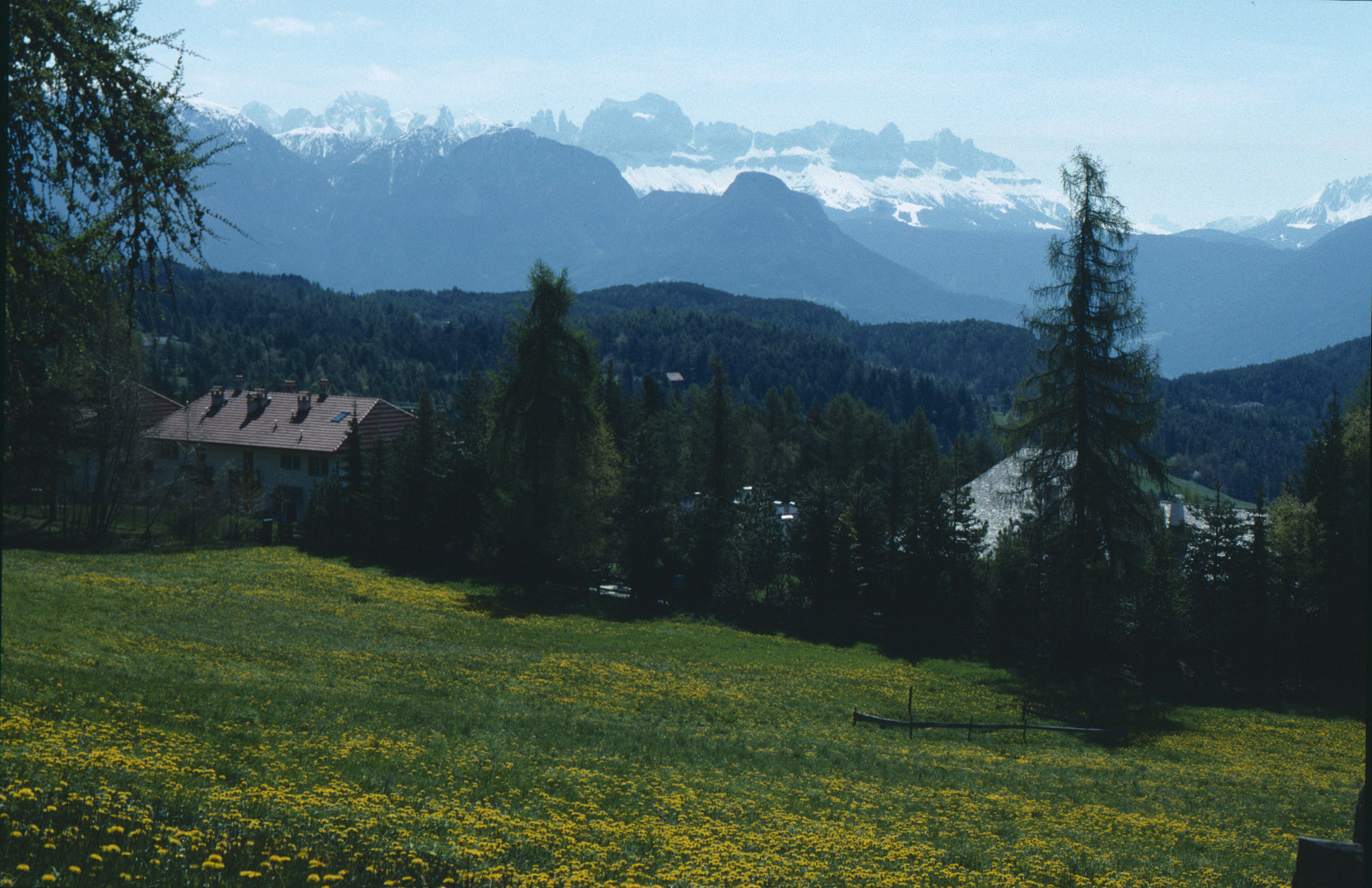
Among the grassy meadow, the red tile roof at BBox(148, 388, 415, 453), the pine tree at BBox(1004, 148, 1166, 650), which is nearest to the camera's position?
the grassy meadow

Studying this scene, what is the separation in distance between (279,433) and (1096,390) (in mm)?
65285

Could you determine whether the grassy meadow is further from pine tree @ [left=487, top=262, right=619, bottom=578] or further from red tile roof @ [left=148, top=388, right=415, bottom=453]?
red tile roof @ [left=148, top=388, right=415, bottom=453]

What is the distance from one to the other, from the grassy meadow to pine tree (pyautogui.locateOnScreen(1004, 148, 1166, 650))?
7.46 m

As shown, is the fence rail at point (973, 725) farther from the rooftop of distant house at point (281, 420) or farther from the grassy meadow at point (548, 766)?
the rooftop of distant house at point (281, 420)

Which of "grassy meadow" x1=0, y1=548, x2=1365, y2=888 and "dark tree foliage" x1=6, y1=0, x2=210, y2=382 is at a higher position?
"dark tree foliage" x1=6, y1=0, x2=210, y2=382

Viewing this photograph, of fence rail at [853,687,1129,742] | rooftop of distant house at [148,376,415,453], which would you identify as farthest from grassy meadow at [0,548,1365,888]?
rooftop of distant house at [148,376,415,453]

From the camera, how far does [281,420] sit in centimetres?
7600

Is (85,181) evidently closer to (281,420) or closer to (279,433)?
(279,433)

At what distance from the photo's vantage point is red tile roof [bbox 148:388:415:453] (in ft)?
240

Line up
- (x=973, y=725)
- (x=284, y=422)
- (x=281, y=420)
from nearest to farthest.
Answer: (x=973, y=725), (x=284, y=422), (x=281, y=420)

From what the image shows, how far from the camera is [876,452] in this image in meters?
109

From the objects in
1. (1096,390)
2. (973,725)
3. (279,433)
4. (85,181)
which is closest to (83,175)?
(85,181)

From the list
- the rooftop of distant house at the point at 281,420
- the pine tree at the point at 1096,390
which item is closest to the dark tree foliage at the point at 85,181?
the pine tree at the point at 1096,390

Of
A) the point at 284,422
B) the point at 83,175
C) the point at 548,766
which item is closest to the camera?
the point at 83,175
